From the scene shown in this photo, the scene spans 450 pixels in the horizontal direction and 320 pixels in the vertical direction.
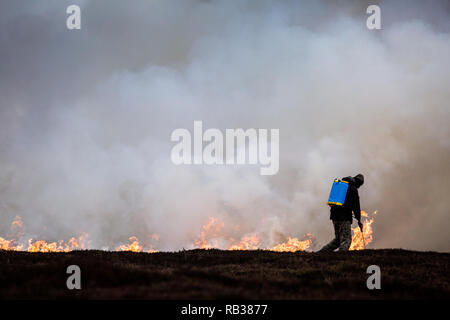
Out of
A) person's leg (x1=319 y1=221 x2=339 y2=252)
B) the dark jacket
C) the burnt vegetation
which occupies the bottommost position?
the burnt vegetation

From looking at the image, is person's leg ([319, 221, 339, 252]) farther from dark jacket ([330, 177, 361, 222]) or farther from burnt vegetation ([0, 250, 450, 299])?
burnt vegetation ([0, 250, 450, 299])

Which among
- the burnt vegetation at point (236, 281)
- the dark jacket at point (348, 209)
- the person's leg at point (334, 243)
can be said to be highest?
the dark jacket at point (348, 209)

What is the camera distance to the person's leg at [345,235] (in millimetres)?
19484

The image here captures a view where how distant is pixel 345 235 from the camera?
19.6 meters

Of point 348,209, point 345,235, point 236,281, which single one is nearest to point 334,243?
point 345,235

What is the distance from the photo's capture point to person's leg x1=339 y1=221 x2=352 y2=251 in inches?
767

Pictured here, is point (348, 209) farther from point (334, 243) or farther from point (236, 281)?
point (236, 281)

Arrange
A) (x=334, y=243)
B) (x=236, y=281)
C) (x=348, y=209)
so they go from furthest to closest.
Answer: (x=334, y=243) → (x=348, y=209) → (x=236, y=281)

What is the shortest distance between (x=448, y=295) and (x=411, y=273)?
2962mm

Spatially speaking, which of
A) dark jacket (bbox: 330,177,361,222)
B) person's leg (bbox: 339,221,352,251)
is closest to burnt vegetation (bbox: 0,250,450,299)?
person's leg (bbox: 339,221,352,251)

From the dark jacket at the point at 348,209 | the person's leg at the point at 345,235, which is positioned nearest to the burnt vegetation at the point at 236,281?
the person's leg at the point at 345,235

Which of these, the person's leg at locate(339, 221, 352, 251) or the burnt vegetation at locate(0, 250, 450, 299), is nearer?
the burnt vegetation at locate(0, 250, 450, 299)

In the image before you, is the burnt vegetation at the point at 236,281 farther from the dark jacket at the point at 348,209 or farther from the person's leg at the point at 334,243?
the person's leg at the point at 334,243
